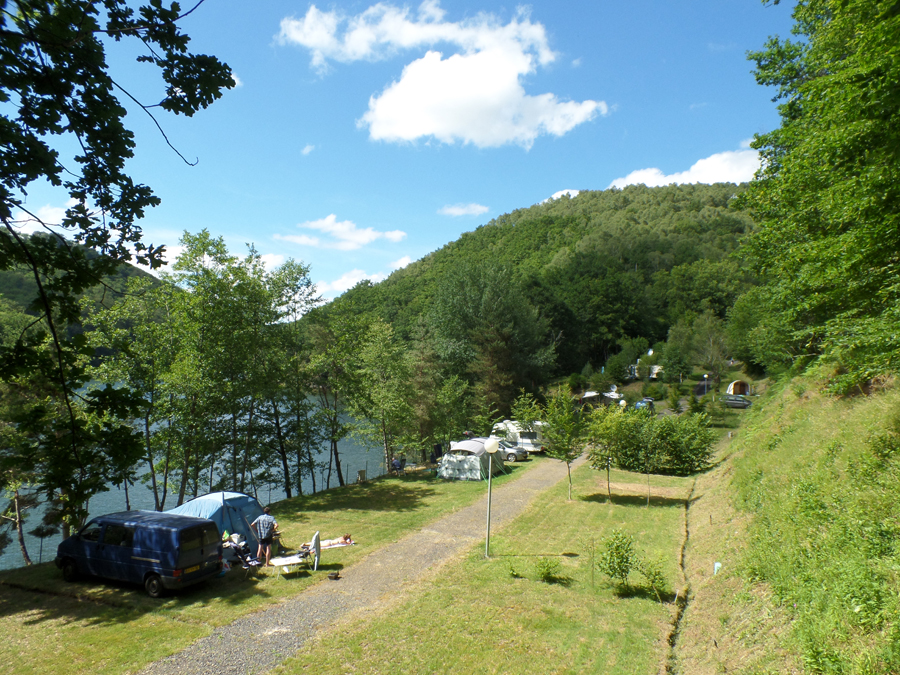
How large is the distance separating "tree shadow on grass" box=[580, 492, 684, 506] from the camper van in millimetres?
9607

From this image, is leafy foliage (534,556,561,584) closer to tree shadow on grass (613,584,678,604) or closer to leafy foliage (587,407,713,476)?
tree shadow on grass (613,584,678,604)

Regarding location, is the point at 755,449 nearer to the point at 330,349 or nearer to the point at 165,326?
the point at 330,349

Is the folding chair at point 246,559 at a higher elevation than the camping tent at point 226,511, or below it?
below

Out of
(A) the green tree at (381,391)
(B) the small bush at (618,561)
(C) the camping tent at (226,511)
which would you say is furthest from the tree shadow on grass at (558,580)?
(A) the green tree at (381,391)

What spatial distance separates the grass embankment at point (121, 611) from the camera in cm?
673

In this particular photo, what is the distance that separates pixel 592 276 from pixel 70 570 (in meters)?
65.5

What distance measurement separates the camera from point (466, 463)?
21188 mm

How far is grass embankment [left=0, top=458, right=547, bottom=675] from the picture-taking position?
6.73 meters

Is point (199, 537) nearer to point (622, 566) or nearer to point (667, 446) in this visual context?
point (622, 566)

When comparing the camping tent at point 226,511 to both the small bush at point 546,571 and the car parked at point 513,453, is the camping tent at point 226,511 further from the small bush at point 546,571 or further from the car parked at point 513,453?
the car parked at point 513,453

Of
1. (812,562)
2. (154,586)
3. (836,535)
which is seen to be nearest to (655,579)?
(812,562)

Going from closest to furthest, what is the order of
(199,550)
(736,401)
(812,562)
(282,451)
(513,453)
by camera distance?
(812,562), (199,550), (282,451), (513,453), (736,401)

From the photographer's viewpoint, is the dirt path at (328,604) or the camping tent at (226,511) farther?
the camping tent at (226,511)

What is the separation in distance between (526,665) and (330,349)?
679 inches
